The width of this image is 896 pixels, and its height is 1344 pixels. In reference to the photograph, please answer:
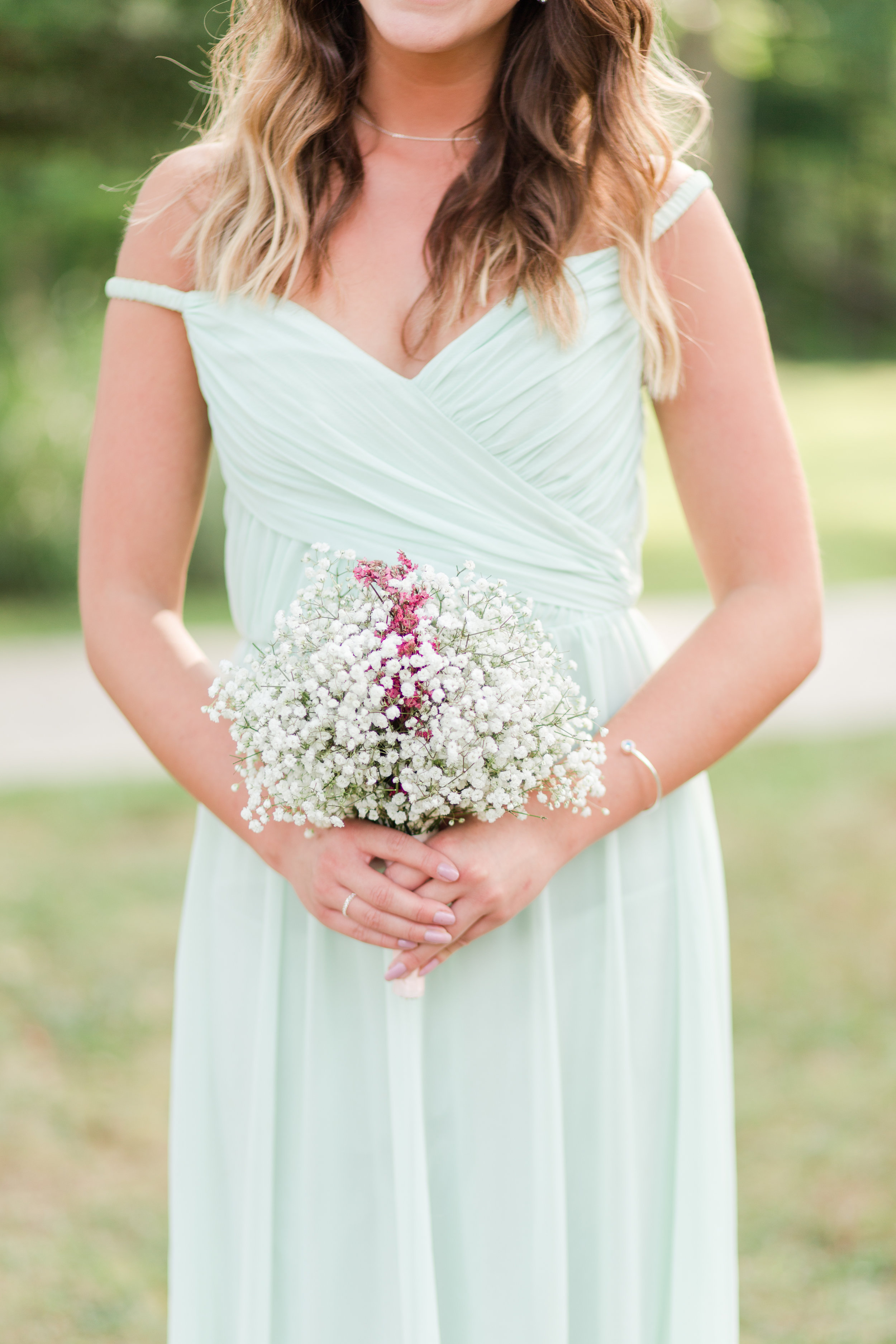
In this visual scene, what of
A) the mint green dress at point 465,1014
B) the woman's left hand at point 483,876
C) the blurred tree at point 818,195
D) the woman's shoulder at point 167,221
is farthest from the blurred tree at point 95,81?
the blurred tree at point 818,195

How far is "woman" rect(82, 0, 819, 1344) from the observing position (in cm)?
185

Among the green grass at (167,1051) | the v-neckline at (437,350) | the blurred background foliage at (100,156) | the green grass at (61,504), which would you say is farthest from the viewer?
the green grass at (61,504)

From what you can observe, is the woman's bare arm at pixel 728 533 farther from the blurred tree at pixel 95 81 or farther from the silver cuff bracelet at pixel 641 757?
the blurred tree at pixel 95 81

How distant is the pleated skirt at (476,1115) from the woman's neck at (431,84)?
774mm

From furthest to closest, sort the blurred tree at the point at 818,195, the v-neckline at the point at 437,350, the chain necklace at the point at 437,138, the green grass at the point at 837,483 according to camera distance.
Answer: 1. the blurred tree at the point at 818,195
2. the green grass at the point at 837,483
3. the chain necklace at the point at 437,138
4. the v-neckline at the point at 437,350

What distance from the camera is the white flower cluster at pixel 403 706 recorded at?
146 centimetres

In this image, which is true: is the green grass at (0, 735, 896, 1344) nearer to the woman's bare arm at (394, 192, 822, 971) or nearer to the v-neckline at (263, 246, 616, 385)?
the woman's bare arm at (394, 192, 822, 971)

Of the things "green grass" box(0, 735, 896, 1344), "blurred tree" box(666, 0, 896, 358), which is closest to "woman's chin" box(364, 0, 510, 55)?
"green grass" box(0, 735, 896, 1344)

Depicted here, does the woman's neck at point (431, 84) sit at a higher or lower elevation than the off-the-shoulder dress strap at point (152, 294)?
higher

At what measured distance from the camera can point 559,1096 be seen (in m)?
1.89

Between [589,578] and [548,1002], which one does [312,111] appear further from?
[548,1002]

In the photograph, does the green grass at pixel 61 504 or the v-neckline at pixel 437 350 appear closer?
the v-neckline at pixel 437 350

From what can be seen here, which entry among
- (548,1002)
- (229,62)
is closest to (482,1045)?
(548,1002)

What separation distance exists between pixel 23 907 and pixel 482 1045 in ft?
11.5
